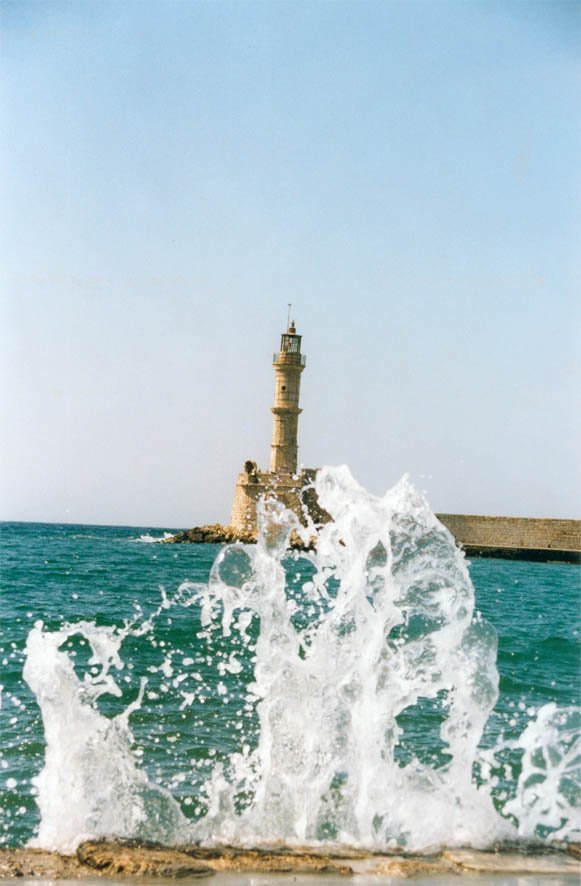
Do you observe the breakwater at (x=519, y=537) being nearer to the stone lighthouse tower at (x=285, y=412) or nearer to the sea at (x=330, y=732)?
the stone lighthouse tower at (x=285, y=412)

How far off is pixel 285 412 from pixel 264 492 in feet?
13.6

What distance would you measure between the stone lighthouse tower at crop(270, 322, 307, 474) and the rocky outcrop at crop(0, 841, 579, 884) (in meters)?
37.4

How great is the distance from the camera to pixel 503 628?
14.7m

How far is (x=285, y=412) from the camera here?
4241 centimetres

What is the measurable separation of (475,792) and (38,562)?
25203mm

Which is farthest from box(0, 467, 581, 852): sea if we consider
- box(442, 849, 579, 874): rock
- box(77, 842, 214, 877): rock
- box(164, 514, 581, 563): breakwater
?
box(164, 514, 581, 563): breakwater

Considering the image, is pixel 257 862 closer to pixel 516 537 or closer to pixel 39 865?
pixel 39 865

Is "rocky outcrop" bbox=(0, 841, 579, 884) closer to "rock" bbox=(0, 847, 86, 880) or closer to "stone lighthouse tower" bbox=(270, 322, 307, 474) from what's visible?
"rock" bbox=(0, 847, 86, 880)

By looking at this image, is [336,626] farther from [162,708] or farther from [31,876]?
[31,876]

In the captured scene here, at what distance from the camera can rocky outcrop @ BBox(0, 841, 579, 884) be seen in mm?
4379

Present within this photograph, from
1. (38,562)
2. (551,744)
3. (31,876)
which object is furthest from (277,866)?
(38,562)

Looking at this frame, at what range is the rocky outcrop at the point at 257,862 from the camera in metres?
4.38

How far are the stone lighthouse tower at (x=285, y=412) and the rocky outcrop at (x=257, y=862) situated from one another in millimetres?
37365

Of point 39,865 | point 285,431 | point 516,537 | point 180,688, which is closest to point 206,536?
point 285,431
